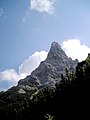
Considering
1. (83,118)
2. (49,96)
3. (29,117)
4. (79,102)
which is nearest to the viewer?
(83,118)

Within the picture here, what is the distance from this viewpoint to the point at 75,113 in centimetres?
8844

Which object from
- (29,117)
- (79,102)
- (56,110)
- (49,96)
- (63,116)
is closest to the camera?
(79,102)

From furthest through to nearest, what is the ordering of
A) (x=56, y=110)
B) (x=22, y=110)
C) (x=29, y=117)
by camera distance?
(x=22, y=110), (x=29, y=117), (x=56, y=110)

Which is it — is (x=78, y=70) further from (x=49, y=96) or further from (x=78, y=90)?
(x=49, y=96)

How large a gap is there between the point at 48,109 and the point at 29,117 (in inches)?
673

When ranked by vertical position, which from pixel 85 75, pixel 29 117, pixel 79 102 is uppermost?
pixel 29 117

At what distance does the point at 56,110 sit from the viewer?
103 metres

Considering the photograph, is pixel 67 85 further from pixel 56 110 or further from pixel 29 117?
pixel 29 117

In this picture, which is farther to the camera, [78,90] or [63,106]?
[63,106]

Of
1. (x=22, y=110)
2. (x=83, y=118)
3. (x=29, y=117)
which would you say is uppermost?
(x=22, y=110)

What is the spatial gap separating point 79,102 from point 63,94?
41.3ft

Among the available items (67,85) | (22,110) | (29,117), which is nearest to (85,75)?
(67,85)

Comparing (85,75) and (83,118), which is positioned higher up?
(85,75)

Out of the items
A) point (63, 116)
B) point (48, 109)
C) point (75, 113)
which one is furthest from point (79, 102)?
point (48, 109)
